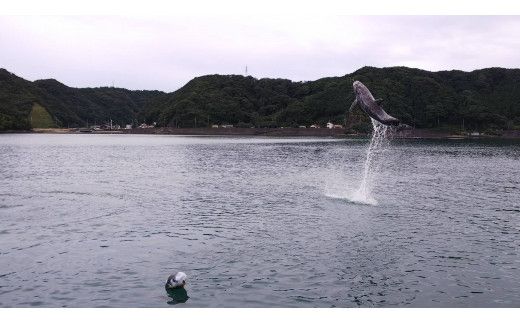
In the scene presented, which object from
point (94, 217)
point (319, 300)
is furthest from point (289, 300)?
point (94, 217)

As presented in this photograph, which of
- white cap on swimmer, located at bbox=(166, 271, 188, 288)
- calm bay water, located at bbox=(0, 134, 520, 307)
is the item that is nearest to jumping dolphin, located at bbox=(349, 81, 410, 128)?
calm bay water, located at bbox=(0, 134, 520, 307)

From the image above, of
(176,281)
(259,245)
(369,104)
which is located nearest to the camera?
(176,281)

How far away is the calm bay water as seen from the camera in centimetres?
2142

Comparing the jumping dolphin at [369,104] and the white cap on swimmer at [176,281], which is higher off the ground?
the jumping dolphin at [369,104]

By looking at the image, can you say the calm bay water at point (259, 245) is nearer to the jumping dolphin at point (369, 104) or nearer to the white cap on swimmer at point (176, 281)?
the white cap on swimmer at point (176, 281)

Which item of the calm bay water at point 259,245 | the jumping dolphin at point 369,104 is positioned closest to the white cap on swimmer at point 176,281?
the calm bay water at point 259,245

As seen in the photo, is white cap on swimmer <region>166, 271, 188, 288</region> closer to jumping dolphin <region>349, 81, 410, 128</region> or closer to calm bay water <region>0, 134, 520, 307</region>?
calm bay water <region>0, 134, 520, 307</region>

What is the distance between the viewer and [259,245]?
Answer: 29.5 metres

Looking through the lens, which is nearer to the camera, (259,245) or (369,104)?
(369,104)

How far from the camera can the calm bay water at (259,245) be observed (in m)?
21.4

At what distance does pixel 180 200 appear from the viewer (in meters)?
47.6

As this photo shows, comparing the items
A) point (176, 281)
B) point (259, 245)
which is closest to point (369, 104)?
point (259, 245)

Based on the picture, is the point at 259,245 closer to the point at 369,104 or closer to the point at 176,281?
the point at 176,281

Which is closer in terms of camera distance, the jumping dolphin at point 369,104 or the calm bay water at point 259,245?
the calm bay water at point 259,245
